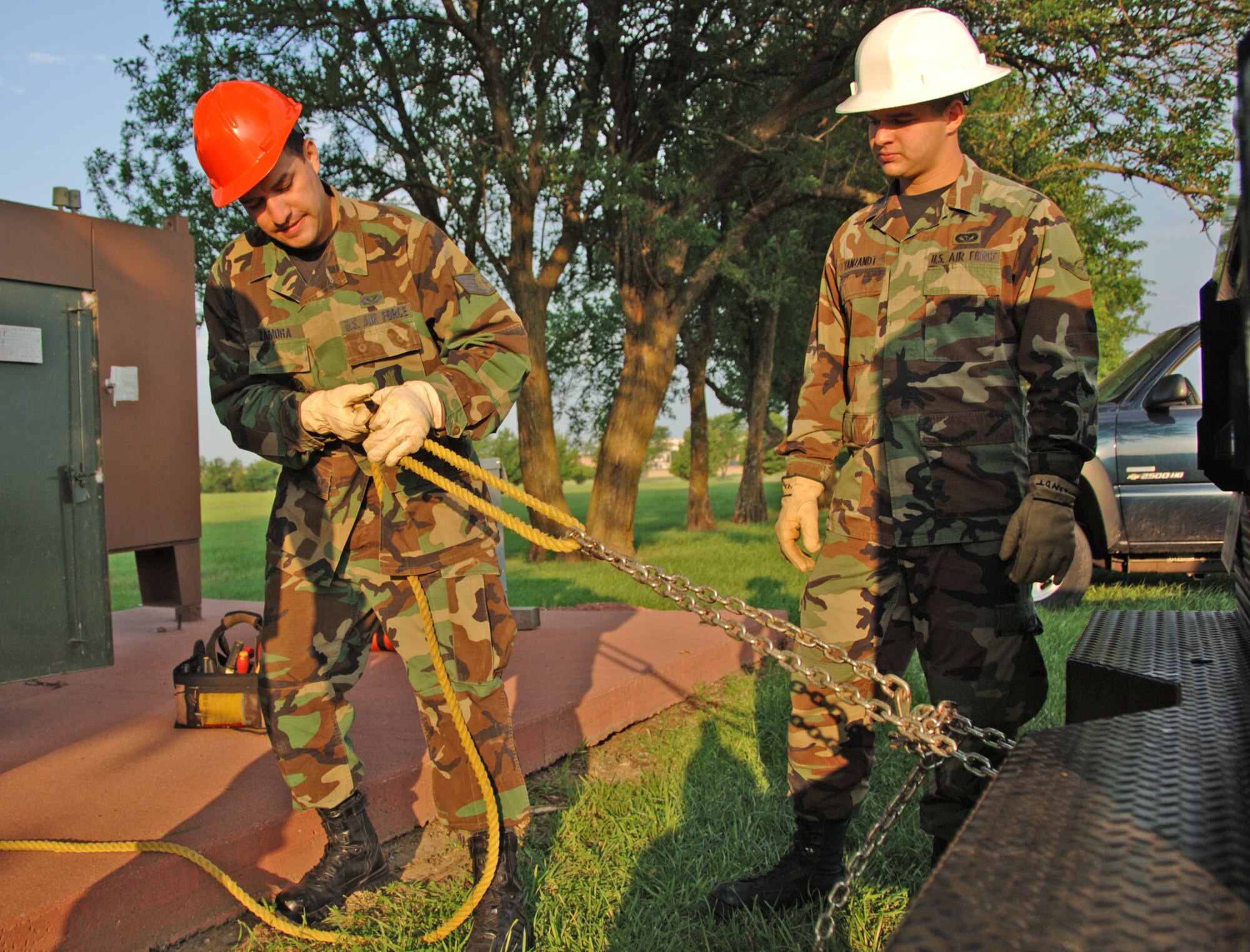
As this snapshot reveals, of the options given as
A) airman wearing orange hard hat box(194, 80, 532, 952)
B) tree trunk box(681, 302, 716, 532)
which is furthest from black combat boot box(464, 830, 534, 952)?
tree trunk box(681, 302, 716, 532)

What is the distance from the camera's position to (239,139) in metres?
2.39

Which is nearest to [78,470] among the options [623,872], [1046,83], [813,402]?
[623,872]

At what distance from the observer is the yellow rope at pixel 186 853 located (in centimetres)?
249

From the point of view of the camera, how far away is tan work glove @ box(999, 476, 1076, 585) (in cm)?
222

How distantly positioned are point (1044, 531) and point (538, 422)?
1127cm

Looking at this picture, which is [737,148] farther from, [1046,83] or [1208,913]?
[1208,913]

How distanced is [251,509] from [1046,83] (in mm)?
33341

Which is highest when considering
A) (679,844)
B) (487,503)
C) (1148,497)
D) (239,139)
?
(239,139)

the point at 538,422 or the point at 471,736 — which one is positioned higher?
the point at 538,422

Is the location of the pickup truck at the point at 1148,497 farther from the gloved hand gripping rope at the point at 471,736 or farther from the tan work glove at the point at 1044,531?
the gloved hand gripping rope at the point at 471,736

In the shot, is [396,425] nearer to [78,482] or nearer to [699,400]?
[78,482]

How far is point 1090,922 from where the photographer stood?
0.76 meters

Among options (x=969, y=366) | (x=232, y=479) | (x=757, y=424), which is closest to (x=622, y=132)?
(x=757, y=424)

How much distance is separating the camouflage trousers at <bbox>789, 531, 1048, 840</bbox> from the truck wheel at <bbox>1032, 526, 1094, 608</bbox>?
14.5ft
